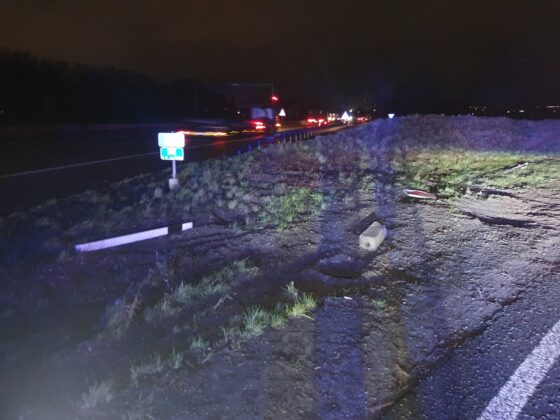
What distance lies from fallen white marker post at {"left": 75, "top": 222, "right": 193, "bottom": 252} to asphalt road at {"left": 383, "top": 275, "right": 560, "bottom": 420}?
15.9 ft

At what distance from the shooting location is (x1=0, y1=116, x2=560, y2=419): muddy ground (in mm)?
3812

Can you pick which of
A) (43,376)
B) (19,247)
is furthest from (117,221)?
(43,376)

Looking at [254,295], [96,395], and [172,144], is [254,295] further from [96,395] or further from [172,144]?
[172,144]

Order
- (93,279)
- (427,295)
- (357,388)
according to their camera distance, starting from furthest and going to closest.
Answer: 1. (93,279)
2. (427,295)
3. (357,388)

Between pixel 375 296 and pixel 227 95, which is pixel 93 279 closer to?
pixel 375 296

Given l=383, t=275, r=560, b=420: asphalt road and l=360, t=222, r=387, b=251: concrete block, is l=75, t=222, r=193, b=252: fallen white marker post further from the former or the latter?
l=383, t=275, r=560, b=420: asphalt road

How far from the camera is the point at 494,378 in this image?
13.1 ft

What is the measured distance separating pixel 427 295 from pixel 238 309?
2120 mm

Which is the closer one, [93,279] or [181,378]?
[181,378]

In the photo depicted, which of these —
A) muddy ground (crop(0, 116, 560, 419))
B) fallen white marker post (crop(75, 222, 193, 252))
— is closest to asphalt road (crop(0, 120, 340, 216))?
muddy ground (crop(0, 116, 560, 419))

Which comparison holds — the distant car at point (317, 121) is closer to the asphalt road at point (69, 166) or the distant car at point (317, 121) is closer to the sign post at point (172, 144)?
the asphalt road at point (69, 166)

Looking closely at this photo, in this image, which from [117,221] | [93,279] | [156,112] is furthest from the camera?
[156,112]

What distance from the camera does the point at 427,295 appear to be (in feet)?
18.1

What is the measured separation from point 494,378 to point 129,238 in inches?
210
